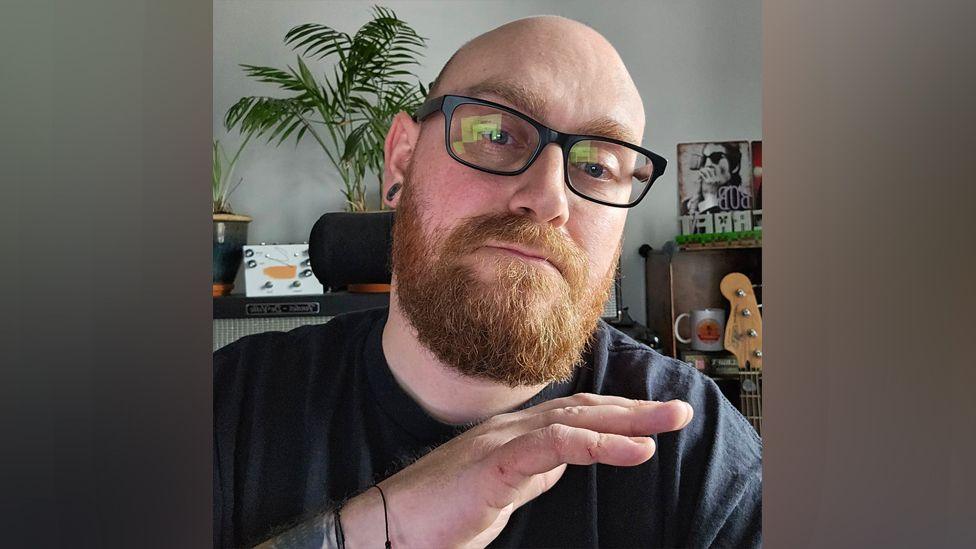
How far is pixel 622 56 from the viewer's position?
58 centimetres

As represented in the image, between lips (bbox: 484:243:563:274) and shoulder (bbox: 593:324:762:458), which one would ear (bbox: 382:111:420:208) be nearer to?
lips (bbox: 484:243:563:274)

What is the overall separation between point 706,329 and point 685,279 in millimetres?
52

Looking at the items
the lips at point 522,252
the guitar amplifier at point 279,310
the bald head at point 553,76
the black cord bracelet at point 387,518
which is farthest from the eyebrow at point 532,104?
the black cord bracelet at point 387,518

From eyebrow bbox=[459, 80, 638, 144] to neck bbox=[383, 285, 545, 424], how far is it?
0.21m

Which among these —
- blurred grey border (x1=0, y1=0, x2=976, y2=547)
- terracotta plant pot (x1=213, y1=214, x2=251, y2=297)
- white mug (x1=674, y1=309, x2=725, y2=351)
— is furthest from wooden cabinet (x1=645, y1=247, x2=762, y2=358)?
terracotta plant pot (x1=213, y1=214, x2=251, y2=297)

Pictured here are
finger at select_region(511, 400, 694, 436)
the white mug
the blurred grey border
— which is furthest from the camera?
the white mug

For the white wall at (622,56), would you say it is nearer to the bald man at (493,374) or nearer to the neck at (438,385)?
the bald man at (493,374)

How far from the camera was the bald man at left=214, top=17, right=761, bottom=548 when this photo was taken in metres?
0.54

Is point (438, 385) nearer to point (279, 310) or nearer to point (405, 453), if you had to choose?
point (405, 453)

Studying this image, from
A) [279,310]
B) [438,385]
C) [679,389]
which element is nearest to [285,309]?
[279,310]

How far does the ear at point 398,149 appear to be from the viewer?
1.93 feet
